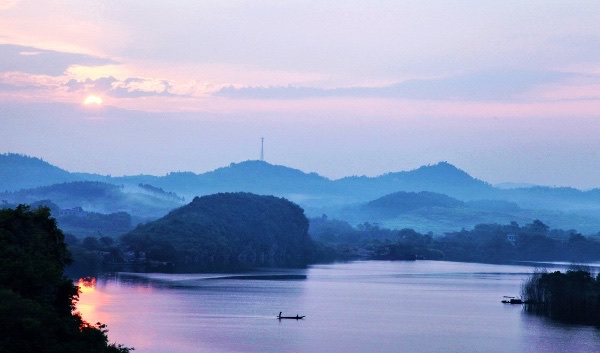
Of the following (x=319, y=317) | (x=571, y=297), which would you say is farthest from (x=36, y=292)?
(x=571, y=297)

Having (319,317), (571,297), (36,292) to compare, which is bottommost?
(319,317)

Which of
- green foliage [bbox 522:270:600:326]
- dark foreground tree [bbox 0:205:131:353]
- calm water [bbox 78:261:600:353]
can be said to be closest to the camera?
dark foreground tree [bbox 0:205:131:353]

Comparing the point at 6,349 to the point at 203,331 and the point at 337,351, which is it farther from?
the point at 203,331

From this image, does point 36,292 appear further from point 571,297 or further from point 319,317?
point 571,297

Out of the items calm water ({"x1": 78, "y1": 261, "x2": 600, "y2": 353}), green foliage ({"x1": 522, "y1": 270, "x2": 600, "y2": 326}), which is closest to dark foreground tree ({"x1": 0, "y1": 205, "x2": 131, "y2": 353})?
calm water ({"x1": 78, "y1": 261, "x2": 600, "y2": 353})

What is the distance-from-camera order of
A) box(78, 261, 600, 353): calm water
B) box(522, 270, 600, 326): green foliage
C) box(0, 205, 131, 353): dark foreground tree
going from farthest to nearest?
box(522, 270, 600, 326): green foliage → box(78, 261, 600, 353): calm water → box(0, 205, 131, 353): dark foreground tree

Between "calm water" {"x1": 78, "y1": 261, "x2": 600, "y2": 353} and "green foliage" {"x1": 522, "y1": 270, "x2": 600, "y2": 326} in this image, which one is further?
"green foliage" {"x1": 522, "y1": 270, "x2": 600, "y2": 326}

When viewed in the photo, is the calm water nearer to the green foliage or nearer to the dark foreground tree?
the green foliage
